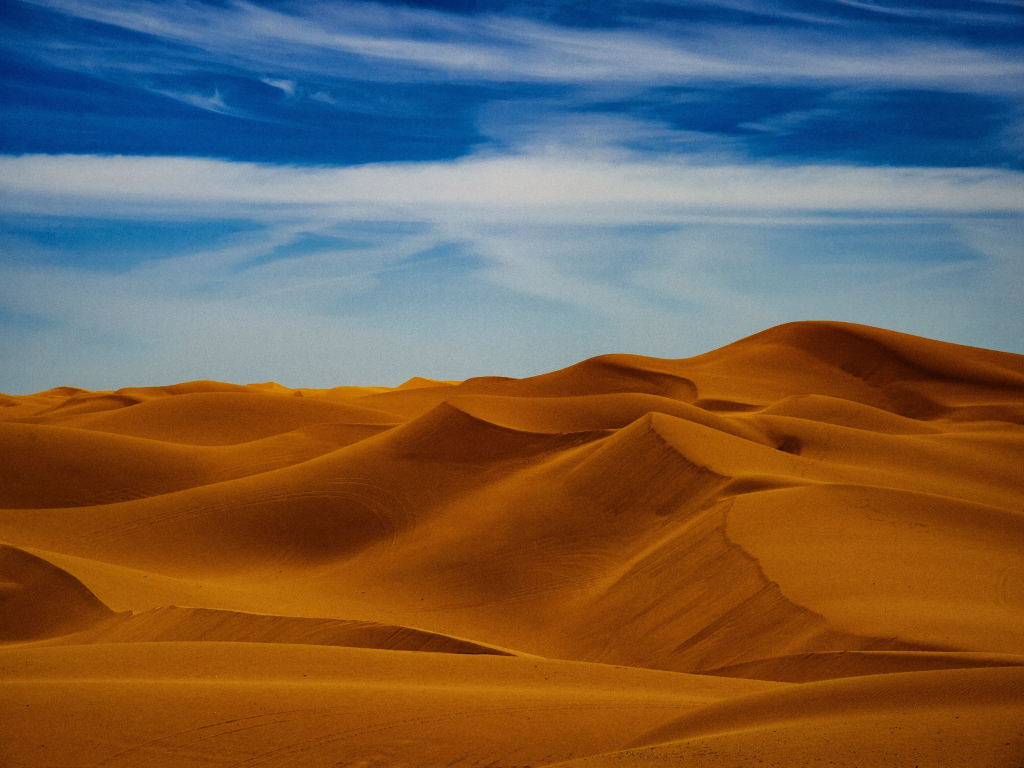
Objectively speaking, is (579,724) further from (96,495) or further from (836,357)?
(836,357)

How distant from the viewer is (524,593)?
18.3 meters

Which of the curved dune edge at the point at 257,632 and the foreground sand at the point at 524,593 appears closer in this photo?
the foreground sand at the point at 524,593

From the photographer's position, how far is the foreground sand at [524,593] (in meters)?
7.16

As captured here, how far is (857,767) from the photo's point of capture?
217 inches

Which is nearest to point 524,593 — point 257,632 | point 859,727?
point 257,632

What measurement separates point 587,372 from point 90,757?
44.8m


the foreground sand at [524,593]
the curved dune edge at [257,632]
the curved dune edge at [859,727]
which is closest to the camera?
the curved dune edge at [859,727]

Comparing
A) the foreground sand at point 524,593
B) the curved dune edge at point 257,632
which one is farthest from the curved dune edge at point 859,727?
the curved dune edge at point 257,632

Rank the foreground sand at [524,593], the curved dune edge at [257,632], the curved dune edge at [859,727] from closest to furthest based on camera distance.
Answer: the curved dune edge at [859,727], the foreground sand at [524,593], the curved dune edge at [257,632]

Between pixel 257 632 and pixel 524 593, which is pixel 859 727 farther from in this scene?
pixel 524 593

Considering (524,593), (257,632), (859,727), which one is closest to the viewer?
(859,727)

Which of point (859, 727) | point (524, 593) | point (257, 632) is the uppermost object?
point (859, 727)

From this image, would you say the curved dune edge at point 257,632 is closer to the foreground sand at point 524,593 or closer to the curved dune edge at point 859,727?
the foreground sand at point 524,593

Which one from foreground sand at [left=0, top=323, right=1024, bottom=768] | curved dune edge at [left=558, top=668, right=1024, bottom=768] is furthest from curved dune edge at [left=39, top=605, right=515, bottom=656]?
curved dune edge at [left=558, top=668, right=1024, bottom=768]
